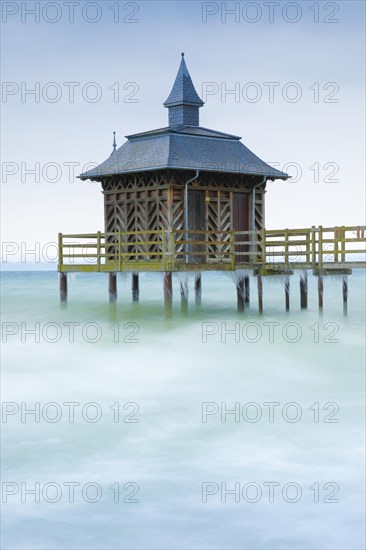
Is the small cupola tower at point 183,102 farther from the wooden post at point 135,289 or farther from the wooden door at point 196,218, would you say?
the wooden post at point 135,289

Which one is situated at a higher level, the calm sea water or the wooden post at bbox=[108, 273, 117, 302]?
the wooden post at bbox=[108, 273, 117, 302]

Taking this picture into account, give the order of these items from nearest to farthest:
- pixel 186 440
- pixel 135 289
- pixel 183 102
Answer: pixel 186 440
pixel 183 102
pixel 135 289

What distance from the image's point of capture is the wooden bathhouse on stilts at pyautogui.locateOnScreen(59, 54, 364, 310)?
28281 mm

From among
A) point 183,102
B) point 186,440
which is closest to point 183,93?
point 183,102

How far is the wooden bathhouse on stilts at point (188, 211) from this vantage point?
28281 mm

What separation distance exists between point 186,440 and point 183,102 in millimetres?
20217

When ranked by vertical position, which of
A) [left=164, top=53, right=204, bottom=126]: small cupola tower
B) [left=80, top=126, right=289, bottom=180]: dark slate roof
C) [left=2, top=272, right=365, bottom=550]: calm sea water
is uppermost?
[left=164, top=53, right=204, bottom=126]: small cupola tower

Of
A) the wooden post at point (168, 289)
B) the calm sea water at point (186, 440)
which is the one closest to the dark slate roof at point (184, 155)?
the wooden post at point (168, 289)

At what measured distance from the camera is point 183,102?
33.1 meters

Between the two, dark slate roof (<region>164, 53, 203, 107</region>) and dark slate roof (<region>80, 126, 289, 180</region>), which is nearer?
dark slate roof (<region>80, 126, 289, 180</region>)

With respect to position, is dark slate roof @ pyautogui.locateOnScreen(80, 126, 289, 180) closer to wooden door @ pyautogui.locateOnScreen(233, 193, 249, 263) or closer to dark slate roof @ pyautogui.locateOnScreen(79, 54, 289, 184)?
dark slate roof @ pyautogui.locateOnScreen(79, 54, 289, 184)

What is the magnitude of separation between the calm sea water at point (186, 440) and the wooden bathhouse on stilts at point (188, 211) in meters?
2.77

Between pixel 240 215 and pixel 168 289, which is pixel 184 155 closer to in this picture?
pixel 240 215

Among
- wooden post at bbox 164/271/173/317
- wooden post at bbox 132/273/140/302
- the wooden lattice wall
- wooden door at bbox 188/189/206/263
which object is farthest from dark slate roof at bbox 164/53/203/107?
wooden post at bbox 132/273/140/302
